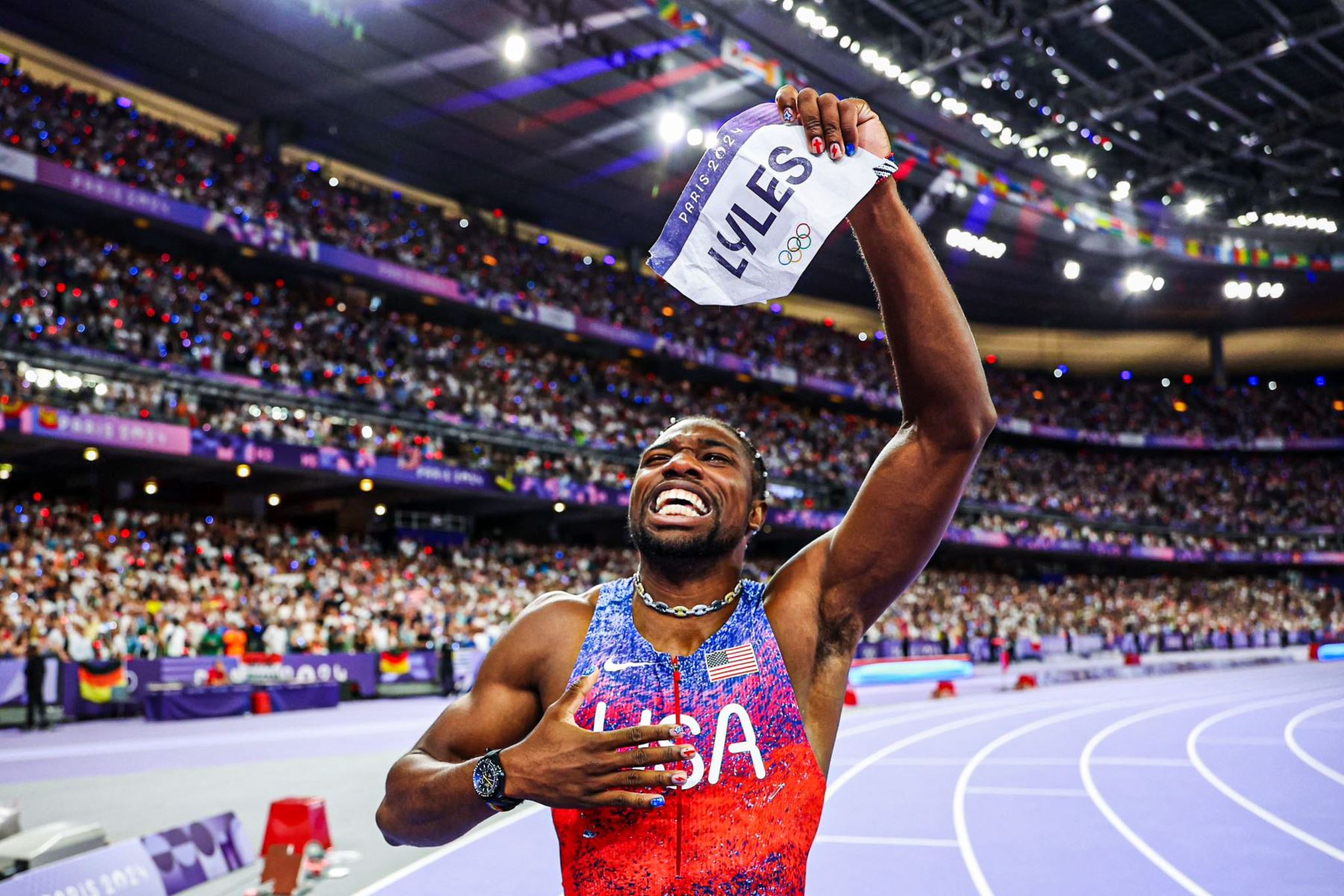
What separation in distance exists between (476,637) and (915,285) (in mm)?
21308

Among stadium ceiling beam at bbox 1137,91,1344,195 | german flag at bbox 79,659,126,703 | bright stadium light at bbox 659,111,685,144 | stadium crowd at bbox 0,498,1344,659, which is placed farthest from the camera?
stadium ceiling beam at bbox 1137,91,1344,195

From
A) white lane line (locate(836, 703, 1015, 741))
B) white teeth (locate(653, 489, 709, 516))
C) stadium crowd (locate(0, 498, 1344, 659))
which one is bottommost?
white lane line (locate(836, 703, 1015, 741))

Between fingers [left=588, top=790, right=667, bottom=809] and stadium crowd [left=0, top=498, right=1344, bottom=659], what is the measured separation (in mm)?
12161

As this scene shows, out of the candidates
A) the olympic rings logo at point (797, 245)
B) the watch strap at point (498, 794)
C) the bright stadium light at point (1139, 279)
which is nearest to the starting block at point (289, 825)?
the watch strap at point (498, 794)

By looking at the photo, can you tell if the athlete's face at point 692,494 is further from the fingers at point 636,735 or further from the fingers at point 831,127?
the fingers at point 831,127

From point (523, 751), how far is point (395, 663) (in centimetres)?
2071

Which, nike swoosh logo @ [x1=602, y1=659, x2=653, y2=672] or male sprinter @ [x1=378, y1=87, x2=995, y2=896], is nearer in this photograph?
male sprinter @ [x1=378, y1=87, x2=995, y2=896]

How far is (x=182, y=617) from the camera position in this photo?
18.9 metres

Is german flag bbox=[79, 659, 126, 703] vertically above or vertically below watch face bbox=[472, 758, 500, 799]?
below

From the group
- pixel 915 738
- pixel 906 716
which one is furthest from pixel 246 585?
pixel 915 738

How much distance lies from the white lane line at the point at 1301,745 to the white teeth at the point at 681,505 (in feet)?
37.1

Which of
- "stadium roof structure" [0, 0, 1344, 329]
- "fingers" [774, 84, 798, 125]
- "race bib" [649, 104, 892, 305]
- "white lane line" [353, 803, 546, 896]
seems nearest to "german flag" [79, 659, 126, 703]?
"white lane line" [353, 803, 546, 896]

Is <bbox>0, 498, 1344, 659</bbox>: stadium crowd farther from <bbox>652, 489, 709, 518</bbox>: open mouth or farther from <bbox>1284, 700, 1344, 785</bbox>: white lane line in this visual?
<bbox>652, 489, 709, 518</bbox>: open mouth

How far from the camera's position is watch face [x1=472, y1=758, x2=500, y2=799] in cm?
225
